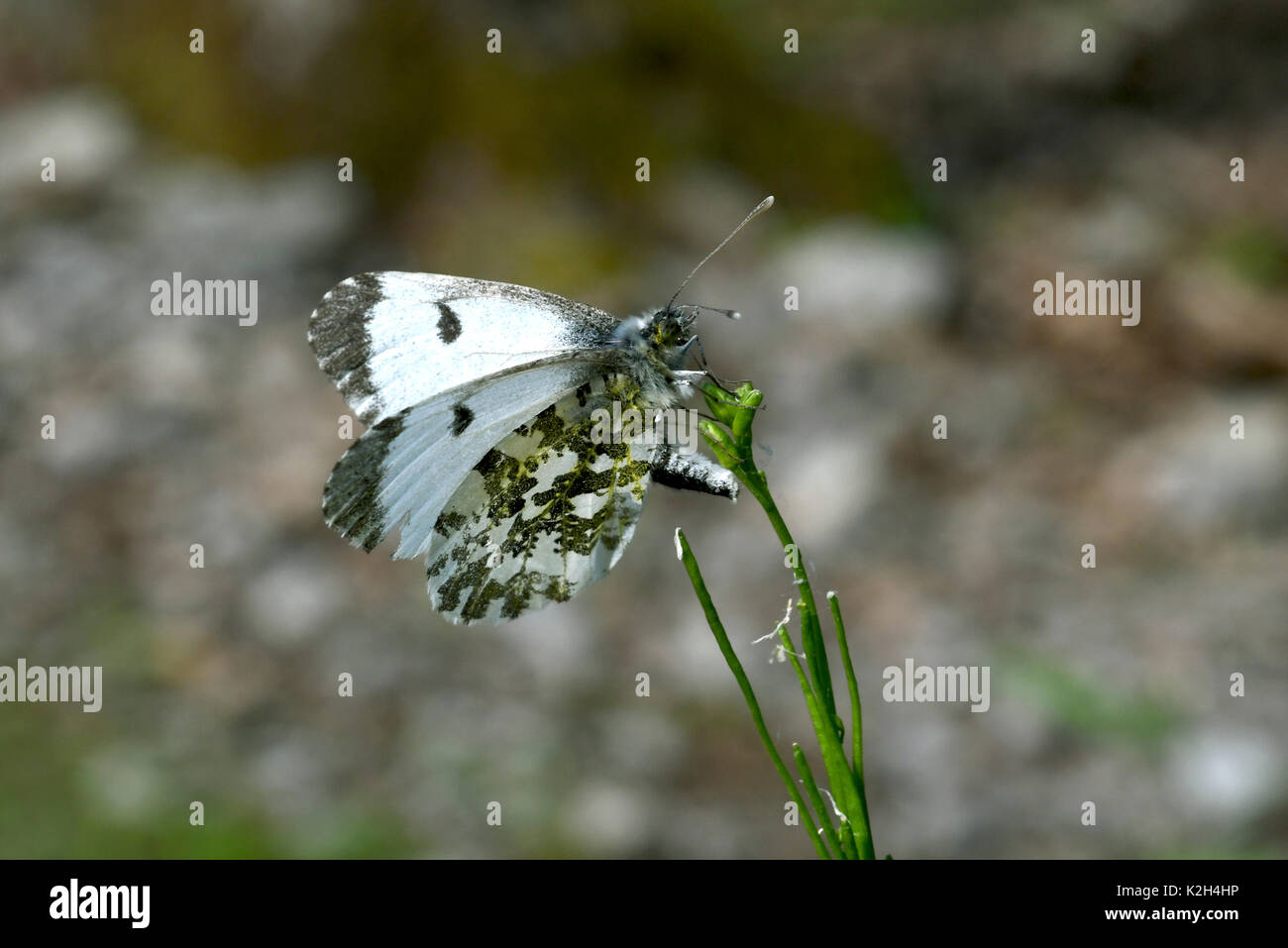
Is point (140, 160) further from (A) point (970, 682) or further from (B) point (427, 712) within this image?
(A) point (970, 682)

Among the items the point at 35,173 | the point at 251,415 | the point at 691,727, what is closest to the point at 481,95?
the point at 251,415

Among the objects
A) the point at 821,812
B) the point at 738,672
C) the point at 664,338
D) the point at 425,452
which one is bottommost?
the point at 821,812

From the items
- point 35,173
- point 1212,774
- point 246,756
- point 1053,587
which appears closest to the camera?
point 1212,774

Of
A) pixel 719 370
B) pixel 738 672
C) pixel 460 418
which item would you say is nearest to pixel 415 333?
pixel 460 418

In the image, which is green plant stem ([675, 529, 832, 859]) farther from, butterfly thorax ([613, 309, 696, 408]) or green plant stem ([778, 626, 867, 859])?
butterfly thorax ([613, 309, 696, 408])

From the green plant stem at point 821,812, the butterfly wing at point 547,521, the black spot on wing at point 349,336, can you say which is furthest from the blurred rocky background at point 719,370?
the green plant stem at point 821,812

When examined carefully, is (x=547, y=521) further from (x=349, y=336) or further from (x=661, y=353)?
(x=349, y=336)
